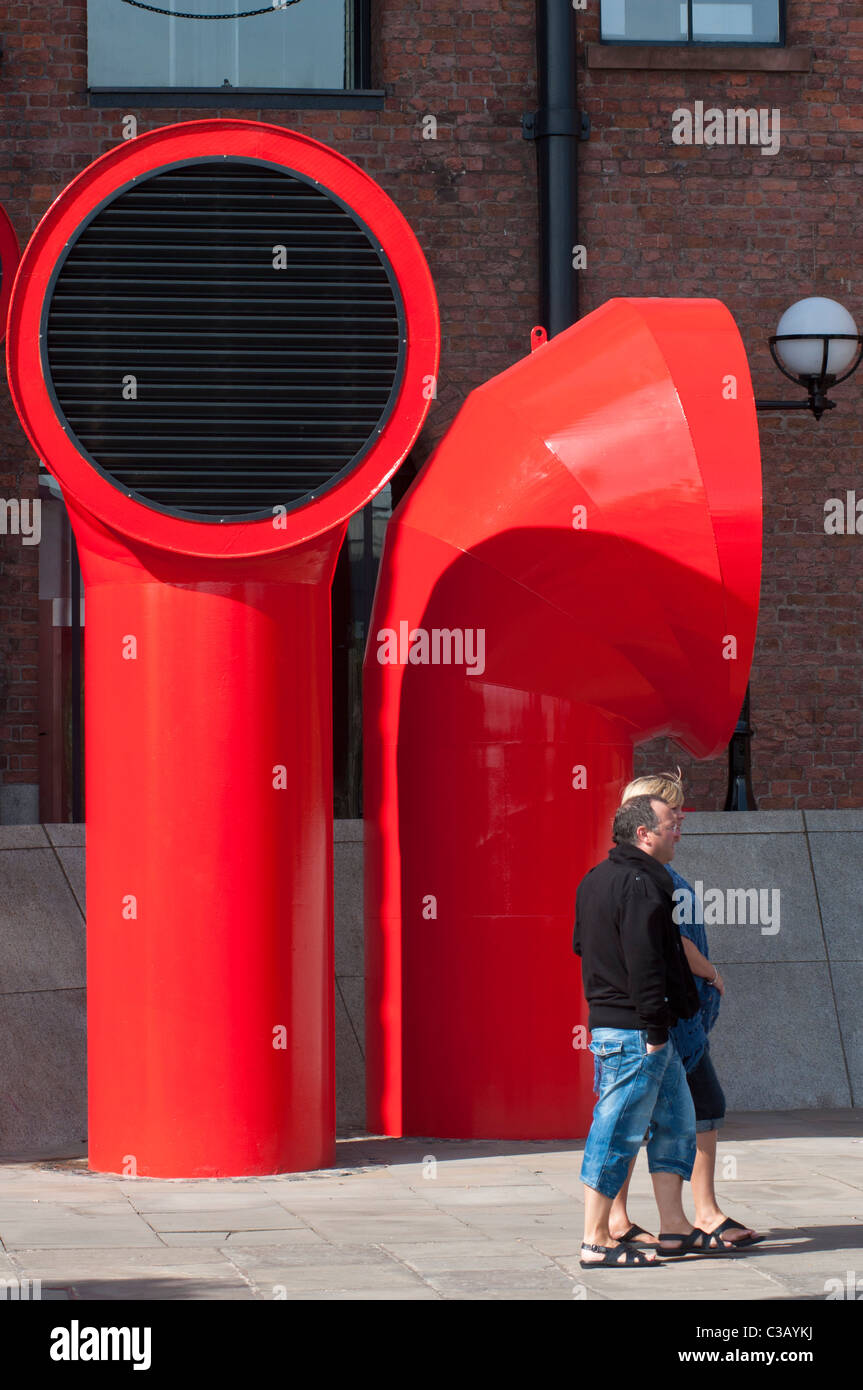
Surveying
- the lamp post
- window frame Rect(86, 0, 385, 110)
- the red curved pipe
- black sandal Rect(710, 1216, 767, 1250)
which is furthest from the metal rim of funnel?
window frame Rect(86, 0, 385, 110)

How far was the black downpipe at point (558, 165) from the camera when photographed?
42.1 feet

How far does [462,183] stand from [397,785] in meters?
5.31

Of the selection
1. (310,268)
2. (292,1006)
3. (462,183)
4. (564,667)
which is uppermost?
(462,183)

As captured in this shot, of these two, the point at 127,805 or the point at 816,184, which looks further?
the point at 816,184

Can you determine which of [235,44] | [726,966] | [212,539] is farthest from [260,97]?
[726,966]

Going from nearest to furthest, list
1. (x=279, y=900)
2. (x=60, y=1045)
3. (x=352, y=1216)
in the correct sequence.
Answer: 1. (x=352, y=1216)
2. (x=279, y=900)
3. (x=60, y=1045)

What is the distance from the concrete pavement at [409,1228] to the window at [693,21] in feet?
24.9

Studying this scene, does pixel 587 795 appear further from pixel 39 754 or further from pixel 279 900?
pixel 39 754

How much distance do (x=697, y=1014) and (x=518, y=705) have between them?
2.37m

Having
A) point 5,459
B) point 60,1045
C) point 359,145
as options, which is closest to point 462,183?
point 359,145

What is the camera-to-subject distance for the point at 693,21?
13.3 metres

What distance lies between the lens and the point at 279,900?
809cm

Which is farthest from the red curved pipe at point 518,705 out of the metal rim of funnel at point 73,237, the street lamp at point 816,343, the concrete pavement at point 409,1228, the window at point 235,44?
the window at point 235,44

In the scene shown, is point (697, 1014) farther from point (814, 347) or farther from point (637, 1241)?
point (814, 347)
